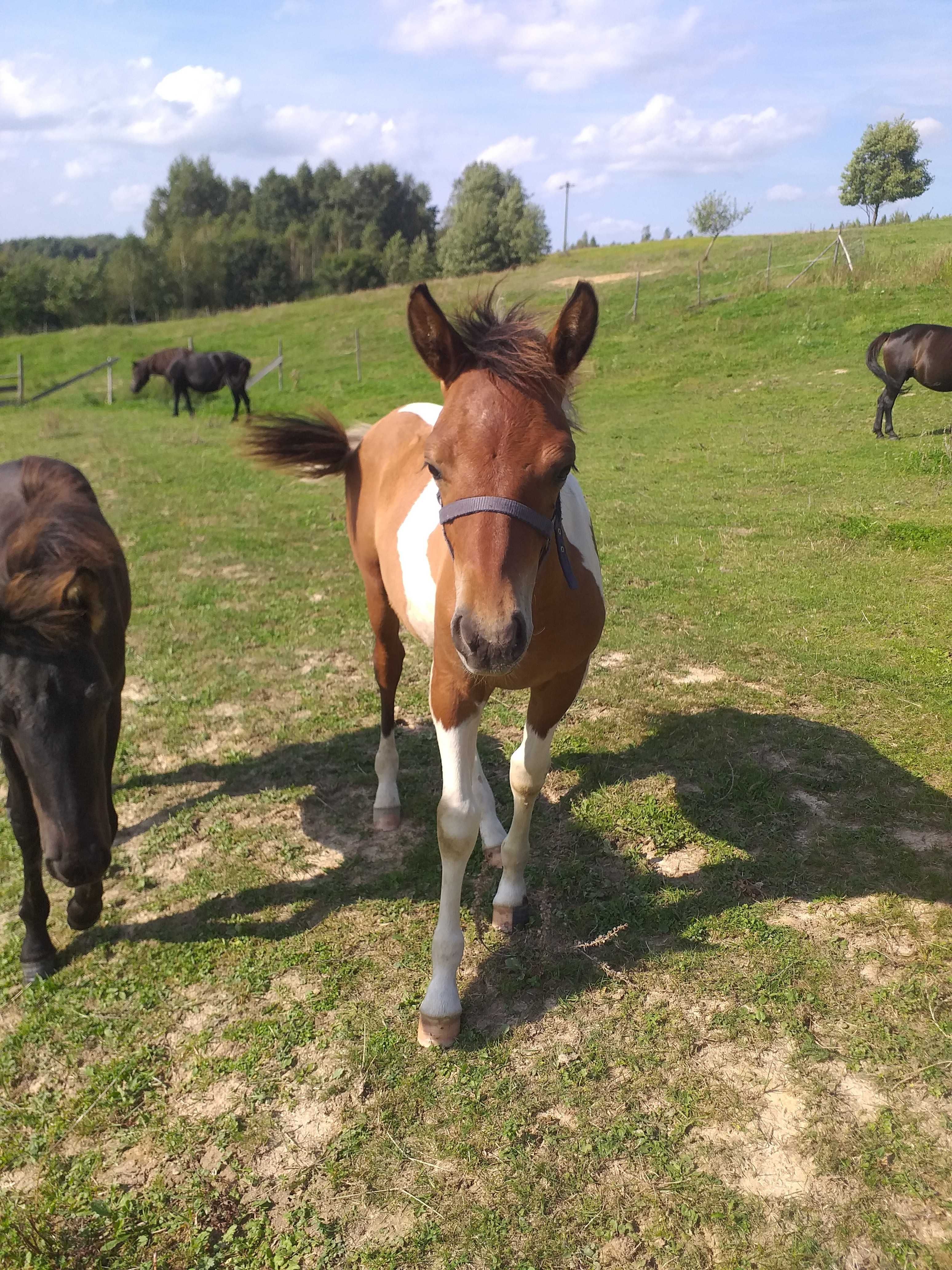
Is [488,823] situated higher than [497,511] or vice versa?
[497,511]

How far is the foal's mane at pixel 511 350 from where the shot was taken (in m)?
1.97

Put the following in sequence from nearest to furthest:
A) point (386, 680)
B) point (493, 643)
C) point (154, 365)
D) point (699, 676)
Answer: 1. point (493, 643)
2. point (386, 680)
3. point (699, 676)
4. point (154, 365)

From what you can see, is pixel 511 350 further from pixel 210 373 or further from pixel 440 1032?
pixel 210 373

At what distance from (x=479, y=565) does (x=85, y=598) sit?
52.6 inches

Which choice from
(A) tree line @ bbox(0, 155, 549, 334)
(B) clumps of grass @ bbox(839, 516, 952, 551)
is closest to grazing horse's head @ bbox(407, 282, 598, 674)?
(B) clumps of grass @ bbox(839, 516, 952, 551)

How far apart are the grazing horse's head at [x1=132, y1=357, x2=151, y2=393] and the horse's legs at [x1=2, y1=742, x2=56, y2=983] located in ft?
65.8

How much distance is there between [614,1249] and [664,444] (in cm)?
1066

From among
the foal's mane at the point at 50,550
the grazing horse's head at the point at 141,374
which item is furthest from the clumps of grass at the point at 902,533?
the grazing horse's head at the point at 141,374

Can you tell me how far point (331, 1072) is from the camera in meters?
2.30

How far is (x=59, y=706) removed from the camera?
2.21 metres

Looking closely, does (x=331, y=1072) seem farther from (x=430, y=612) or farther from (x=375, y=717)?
(x=375, y=717)

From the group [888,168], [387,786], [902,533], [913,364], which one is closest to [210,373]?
[913,364]

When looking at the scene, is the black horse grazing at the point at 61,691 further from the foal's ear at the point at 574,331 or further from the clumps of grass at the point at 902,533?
the clumps of grass at the point at 902,533

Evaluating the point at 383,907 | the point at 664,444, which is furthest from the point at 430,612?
the point at 664,444
